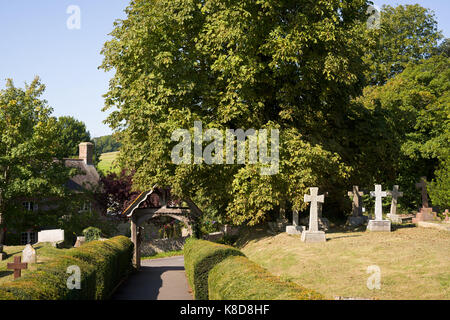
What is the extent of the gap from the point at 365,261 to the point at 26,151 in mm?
25944

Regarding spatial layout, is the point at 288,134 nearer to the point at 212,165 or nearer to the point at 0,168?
the point at 212,165

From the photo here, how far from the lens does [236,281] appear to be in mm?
10195

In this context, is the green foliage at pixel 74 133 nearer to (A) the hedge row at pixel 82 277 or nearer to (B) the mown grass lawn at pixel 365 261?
(A) the hedge row at pixel 82 277

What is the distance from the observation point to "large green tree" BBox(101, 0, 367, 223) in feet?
71.5

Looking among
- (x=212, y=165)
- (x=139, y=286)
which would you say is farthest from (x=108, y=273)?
(x=212, y=165)

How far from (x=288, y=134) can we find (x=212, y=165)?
4001 millimetres

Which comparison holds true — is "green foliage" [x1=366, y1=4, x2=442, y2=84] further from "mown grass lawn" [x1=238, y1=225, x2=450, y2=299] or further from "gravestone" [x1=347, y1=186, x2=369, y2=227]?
"mown grass lawn" [x1=238, y1=225, x2=450, y2=299]

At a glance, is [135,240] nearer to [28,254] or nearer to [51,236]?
[28,254]

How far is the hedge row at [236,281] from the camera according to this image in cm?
833

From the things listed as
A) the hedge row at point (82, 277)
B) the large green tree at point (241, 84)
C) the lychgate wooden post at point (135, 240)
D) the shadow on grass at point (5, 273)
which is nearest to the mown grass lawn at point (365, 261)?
the large green tree at point (241, 84)

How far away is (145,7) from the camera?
25656mm

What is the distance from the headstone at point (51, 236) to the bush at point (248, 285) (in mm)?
21369

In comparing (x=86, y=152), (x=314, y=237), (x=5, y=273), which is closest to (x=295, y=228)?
(x=314, y=237)

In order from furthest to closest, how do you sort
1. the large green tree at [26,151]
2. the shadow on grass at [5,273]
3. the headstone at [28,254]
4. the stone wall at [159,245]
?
the stone wall at [159,245] → the large green tree at [26,151] → the headstone at [28,254] → the shadow on grass at [5,273]
